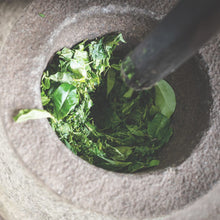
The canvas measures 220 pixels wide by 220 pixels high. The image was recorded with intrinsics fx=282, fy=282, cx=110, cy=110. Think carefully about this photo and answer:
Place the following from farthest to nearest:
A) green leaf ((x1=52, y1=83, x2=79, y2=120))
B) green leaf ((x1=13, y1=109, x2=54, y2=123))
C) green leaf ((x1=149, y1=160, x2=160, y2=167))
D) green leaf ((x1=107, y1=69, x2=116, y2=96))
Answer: green leaf ((x1=107, y1=69, x2=116, y2=96)) < green leaf ((x1=149, y1=160, x2=160, y2=167)) < green leaf ((x1=52, y1=83, x2=79, y2=120)) < green leaf ((x1=13, y1=109, x2=54, y2=123))

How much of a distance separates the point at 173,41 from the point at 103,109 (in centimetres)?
78

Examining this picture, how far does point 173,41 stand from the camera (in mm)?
728

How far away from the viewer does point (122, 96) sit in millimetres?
1431

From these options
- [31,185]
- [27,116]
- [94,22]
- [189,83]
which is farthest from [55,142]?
[189,83]

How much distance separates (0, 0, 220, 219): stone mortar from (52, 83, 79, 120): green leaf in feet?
0.42

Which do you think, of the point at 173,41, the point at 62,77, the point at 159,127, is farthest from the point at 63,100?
the point at 173,41

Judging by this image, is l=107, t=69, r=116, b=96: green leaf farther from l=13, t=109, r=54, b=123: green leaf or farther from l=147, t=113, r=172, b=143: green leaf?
l=13, t=109, r=54, b=123: green leaf

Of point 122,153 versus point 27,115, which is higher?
point 27,115

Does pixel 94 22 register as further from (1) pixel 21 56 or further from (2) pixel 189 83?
(2) pixel 189 83

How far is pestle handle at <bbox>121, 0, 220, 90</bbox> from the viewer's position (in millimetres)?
634

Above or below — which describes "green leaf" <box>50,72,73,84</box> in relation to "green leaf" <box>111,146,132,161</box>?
above

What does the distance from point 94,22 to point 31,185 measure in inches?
28.1

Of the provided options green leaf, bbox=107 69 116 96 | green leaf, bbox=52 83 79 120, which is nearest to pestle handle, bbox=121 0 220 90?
green leaf, bbox=52 83 79 120

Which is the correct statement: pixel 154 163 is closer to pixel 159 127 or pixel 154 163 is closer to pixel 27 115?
pixel 159 127
